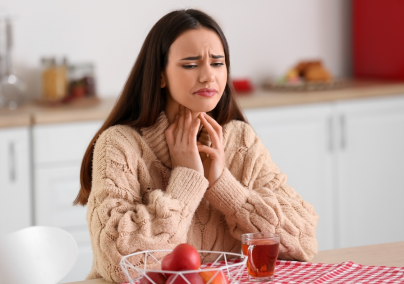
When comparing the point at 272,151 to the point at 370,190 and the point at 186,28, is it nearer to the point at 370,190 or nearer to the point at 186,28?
the point at 370,190

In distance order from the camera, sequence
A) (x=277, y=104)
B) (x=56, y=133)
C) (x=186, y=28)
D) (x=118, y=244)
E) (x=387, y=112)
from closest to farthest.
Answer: (x=118, y=244) < (x=186, y=28) < (x=56, y=133) < (x=277, y=104) < (x=387, y=112)

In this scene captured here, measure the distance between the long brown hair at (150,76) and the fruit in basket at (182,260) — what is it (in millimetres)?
526

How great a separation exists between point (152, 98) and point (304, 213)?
1.42 ft

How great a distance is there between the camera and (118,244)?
1.23 metres

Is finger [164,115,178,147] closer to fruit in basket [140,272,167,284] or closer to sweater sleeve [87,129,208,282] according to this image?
sweater sleeve [87,129,208,282]

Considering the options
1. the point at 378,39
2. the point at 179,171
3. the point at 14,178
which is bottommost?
the point at 14,178

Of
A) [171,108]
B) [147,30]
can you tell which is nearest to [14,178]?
[147,30]

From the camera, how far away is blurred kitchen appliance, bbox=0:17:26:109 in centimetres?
275

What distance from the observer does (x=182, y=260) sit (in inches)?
36.4

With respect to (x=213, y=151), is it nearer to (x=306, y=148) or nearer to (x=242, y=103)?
(x=242, y=103)

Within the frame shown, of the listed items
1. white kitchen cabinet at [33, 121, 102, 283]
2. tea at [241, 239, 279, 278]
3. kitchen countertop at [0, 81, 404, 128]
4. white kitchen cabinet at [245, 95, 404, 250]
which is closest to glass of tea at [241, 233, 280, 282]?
tea at [241, 239, 279, 278]

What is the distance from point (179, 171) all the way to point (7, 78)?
1.70 metres

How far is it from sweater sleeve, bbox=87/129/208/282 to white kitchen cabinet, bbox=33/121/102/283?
3.82 feet

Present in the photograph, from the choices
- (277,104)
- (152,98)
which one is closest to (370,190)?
(277,104)
